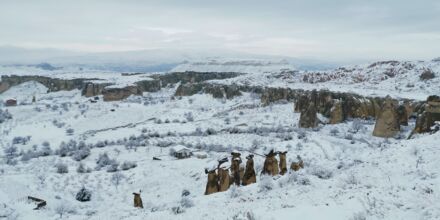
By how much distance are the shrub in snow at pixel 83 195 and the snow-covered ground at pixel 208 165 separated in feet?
0.75

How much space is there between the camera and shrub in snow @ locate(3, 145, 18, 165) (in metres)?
29.6

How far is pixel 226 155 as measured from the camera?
92.8 feet

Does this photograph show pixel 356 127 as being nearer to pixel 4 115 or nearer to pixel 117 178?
pixel 117 178

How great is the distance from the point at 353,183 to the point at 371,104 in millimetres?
30826

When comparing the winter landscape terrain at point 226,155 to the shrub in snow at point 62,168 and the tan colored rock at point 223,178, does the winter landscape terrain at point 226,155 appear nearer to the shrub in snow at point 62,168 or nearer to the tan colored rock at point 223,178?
the shrub in snow at point 62,168

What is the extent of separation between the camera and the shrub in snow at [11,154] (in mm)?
29625

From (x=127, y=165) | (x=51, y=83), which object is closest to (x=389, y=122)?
(x=127, y=165)

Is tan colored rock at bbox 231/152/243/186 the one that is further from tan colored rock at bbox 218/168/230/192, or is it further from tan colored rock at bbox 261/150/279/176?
tan colored rock at bbox 261/150/279/176

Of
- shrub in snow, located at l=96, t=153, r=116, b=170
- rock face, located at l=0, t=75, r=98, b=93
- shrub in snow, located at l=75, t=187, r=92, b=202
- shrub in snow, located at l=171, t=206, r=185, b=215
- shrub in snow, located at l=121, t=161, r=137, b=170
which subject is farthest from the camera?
rock face, located at l=0, t=75, r=98, b=93

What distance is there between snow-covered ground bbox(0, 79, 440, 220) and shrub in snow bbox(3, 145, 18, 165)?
21 cm

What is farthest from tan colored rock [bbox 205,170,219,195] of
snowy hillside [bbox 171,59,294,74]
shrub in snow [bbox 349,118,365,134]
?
snowy hillside [bbox 171,59,294,74]

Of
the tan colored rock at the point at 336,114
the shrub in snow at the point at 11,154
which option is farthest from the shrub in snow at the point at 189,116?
the shrub in snow at the point at 11,154

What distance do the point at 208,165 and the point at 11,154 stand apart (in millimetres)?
17509

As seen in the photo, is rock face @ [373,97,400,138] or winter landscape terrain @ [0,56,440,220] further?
rock face @ [373,97,400,138]
